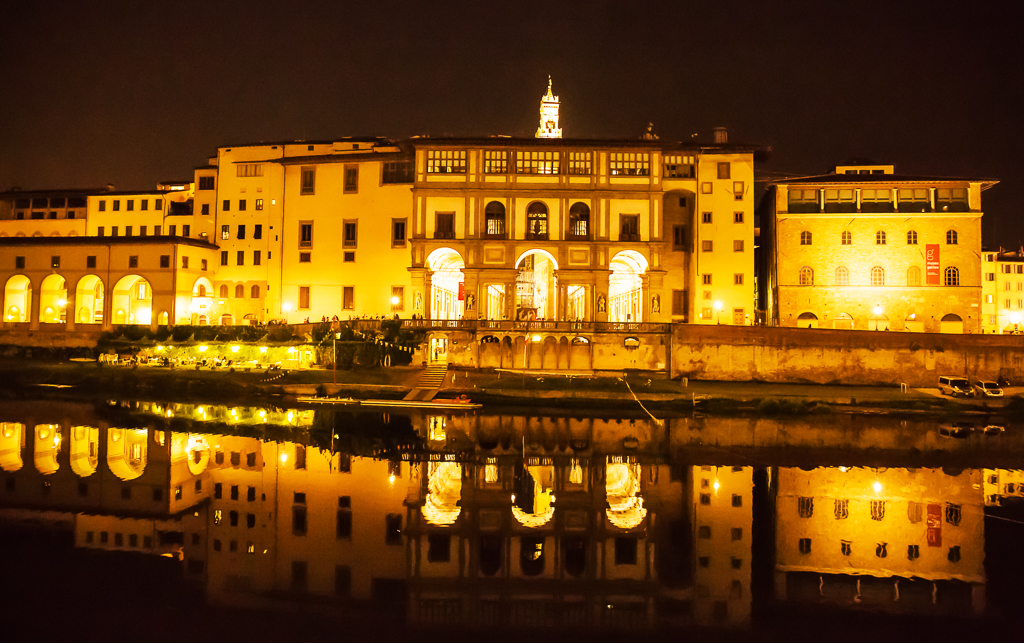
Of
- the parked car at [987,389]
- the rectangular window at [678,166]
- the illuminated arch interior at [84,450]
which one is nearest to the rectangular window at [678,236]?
the rectangular window at [678,166]

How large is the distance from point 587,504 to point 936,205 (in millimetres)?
43602

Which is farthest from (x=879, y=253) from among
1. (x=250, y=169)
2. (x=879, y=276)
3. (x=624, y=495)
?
(x=250, y=169)

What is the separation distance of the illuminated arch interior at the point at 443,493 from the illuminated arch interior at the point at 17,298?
45089 millimetres

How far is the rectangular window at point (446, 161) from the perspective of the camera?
150ft

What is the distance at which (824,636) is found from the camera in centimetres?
1155

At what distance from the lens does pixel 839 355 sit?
41.1 m

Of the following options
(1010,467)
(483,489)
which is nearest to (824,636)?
(483,489)

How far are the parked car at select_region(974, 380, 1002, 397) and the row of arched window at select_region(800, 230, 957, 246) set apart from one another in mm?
14150

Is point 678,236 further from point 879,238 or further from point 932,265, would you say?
point 932,265

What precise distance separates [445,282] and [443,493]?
31725 mm

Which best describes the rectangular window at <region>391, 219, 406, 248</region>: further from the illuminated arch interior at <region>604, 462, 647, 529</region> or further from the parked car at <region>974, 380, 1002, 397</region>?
the parked car at <region>974, 380, 1002, 397</region>

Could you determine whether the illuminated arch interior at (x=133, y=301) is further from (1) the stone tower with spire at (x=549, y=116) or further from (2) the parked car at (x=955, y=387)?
(2) the parked car at (x=955, y=387)

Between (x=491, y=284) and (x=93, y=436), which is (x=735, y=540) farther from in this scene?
(x=491, y=284)

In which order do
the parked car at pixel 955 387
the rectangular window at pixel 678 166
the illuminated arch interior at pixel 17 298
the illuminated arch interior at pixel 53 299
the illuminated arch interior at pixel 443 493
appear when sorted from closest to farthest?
the illuminated arch interior at pixel 443 493
the parked car at pixel 955 387
the rectangular window at pixel 678 166
the illuminated arch interior at pixel 53 299
the illuminated arch interior at pixel 17 298
